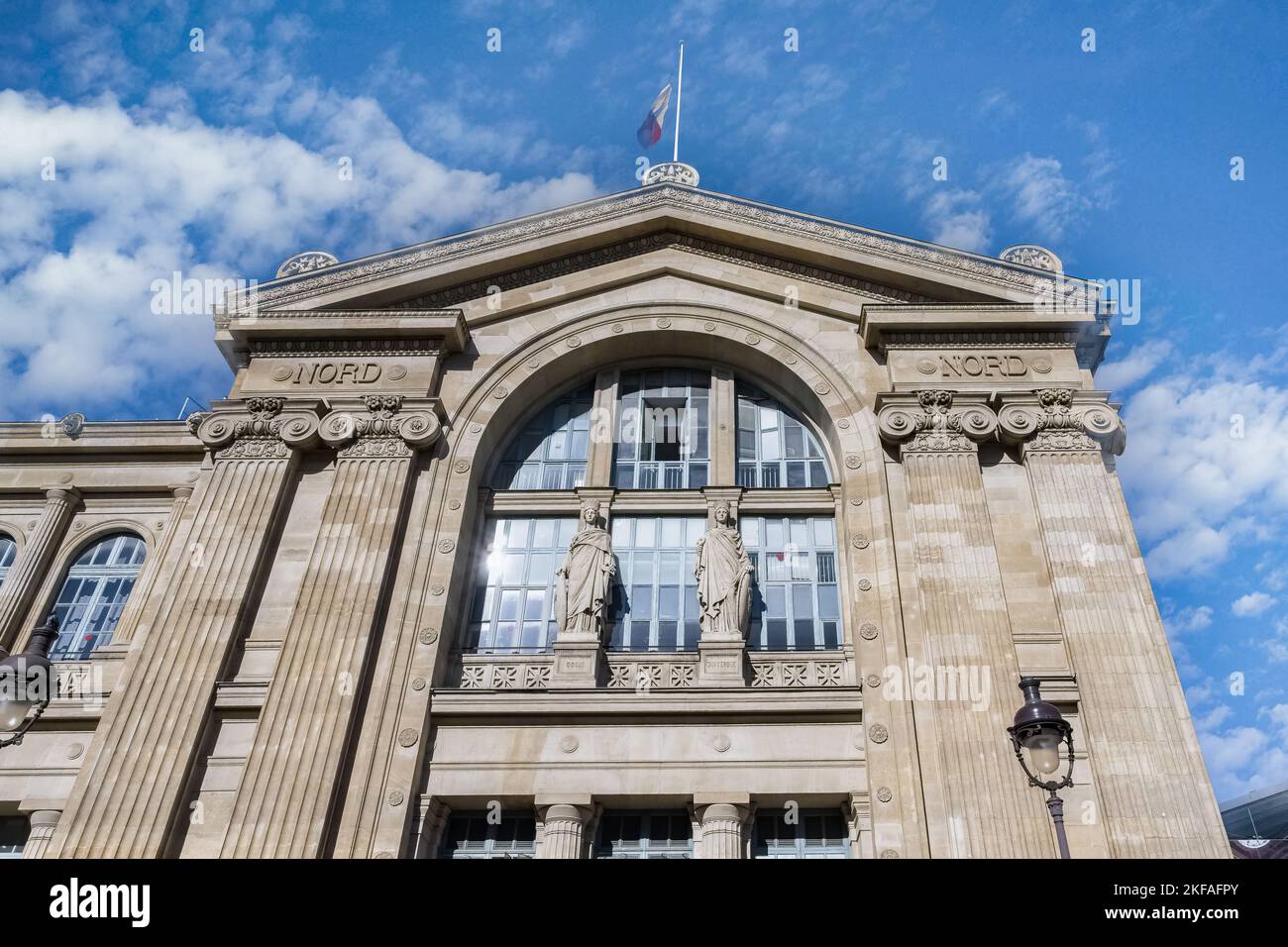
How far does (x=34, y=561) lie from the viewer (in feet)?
68.2

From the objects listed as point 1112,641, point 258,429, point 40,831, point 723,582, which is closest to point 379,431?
point 258,429

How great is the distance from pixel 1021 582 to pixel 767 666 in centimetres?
459

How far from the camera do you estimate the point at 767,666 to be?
686 inches

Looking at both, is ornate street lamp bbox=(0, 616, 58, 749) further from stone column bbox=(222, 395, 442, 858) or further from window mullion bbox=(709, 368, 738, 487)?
window mullion bbox=(709, 368, 738, 487)

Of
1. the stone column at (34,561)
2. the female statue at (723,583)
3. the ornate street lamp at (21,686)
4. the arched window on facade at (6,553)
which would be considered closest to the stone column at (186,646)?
the stone column at (34,561)

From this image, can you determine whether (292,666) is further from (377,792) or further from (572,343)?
(572,343)

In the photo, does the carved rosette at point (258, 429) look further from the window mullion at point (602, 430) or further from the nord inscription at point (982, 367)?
the nord inscription at point (982, 367)

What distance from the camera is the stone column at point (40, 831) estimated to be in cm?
1554

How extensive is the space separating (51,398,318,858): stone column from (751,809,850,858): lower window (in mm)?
8960

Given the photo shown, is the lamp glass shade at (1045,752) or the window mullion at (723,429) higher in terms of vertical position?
the window mullion at (723,429)

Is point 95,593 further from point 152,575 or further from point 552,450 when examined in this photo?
point 552,450

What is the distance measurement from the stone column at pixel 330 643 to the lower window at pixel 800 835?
19.0 feet

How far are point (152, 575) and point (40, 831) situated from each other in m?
5.80

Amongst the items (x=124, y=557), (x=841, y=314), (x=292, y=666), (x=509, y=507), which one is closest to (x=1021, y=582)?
(x=841, y=314)
